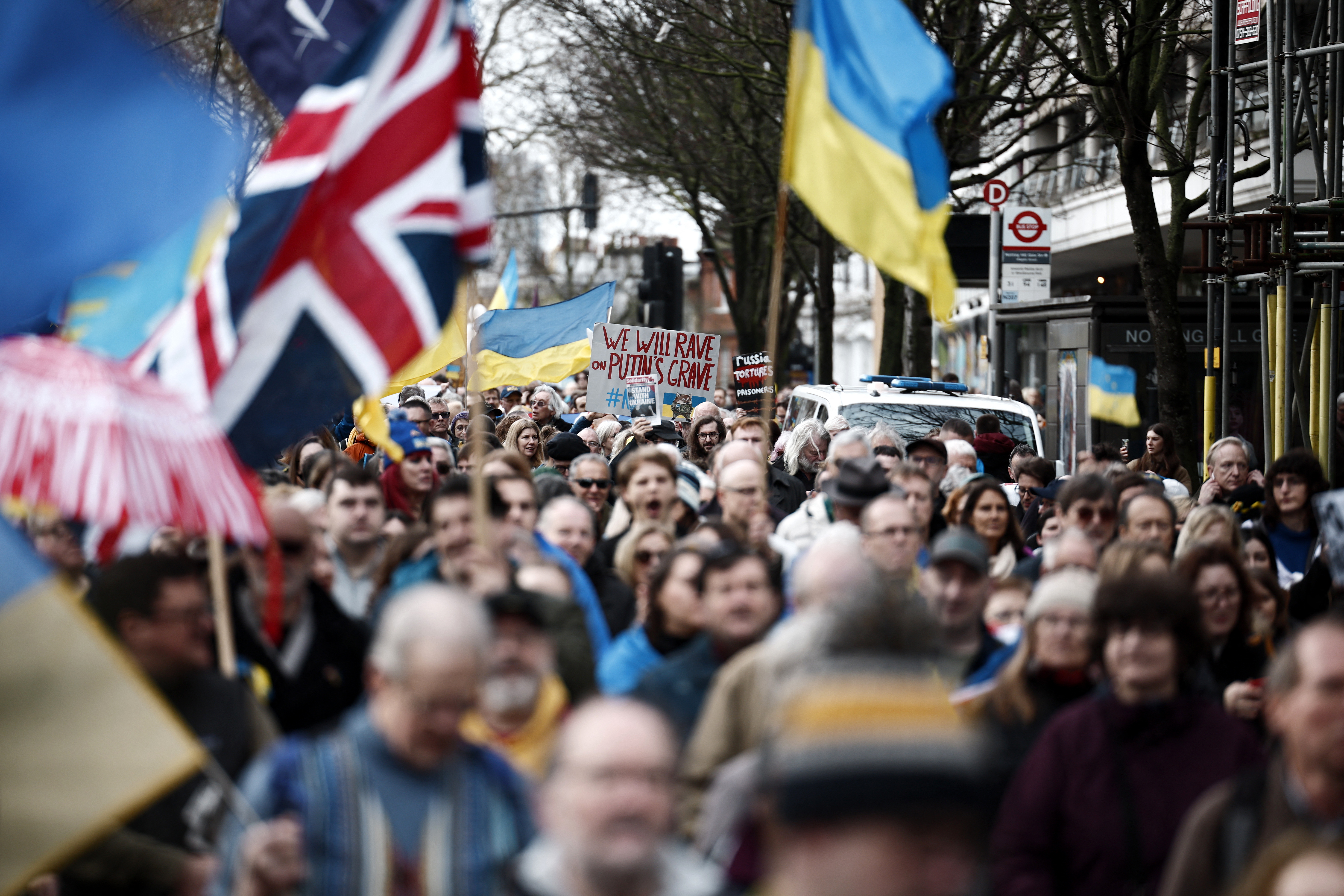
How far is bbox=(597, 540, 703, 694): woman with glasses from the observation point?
5.37 m

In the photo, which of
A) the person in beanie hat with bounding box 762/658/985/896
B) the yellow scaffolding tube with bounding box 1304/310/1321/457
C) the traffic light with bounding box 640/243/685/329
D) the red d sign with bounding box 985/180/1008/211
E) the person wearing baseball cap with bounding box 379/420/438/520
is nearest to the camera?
the person in beanie hat with bounding box 762/658/985/896

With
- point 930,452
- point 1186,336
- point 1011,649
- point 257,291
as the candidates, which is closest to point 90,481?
point 257,291

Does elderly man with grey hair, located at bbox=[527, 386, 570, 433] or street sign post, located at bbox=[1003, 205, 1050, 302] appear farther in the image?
street sign post, located at bbox=[1003, 205, 1050, 302]

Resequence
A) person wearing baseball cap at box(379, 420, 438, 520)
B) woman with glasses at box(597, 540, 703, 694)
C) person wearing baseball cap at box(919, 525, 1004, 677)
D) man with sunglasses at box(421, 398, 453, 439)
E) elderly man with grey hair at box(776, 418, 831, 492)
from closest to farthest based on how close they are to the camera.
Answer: woman with glasses at box(597, 540, 703, 694) → person wearing baseball cap at box(919, 525, 1004, 677) → person wearing baseball cap at box(379, 420, 438, 520) → elderly man with grey hair at box(776, 418, 831, 492) → man with sunglasses at box(421, 398, 453, 439)

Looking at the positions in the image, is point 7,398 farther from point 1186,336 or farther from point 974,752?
point 1186,336

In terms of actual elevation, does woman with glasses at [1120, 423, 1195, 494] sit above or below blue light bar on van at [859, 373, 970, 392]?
below

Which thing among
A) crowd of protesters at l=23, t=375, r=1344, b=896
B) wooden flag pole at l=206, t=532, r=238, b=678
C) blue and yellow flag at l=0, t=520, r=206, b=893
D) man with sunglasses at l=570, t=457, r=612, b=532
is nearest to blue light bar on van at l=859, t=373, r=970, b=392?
man with sunglasses at l=570, t=457, r=612, b=532

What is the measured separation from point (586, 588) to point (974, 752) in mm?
4071

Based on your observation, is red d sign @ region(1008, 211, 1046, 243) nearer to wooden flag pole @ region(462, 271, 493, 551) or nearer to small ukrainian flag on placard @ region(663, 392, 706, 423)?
small ukrainian flag on placard @ region(663, 392, 706, 423)

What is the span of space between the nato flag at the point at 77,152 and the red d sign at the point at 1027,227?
1293 centimetres

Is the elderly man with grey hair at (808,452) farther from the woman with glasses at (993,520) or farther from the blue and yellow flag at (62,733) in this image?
the blue and yellow flag at (62,733)

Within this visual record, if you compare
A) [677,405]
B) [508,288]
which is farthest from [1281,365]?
[508,288]

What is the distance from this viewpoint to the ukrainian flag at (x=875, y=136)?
Result: 23.5 ft

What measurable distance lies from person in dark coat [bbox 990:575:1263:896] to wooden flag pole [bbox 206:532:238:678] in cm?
199
